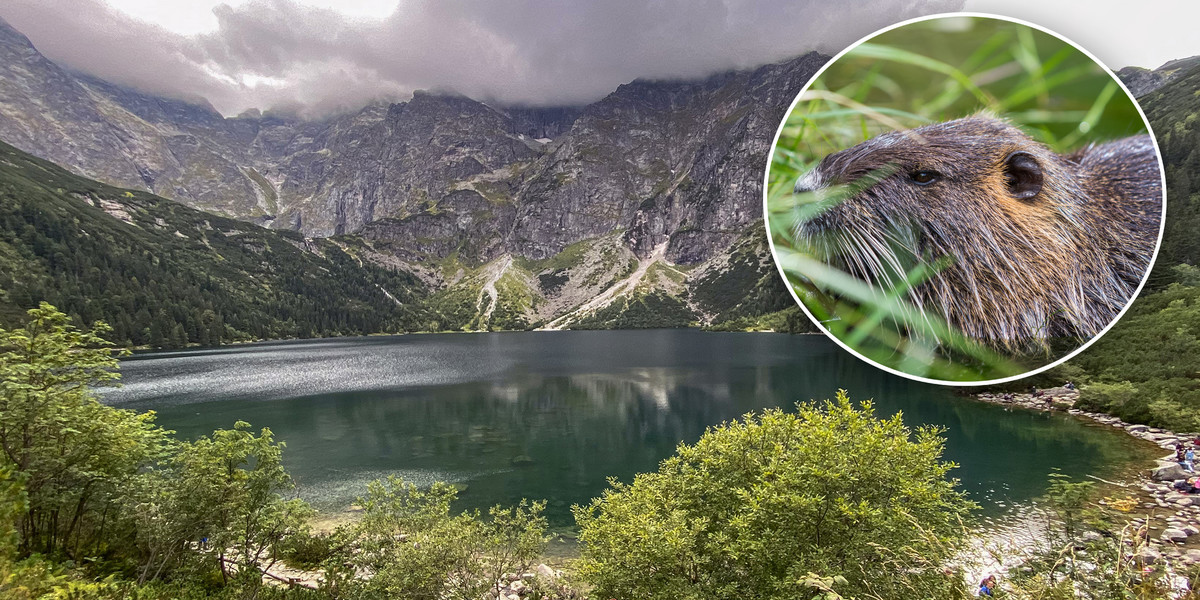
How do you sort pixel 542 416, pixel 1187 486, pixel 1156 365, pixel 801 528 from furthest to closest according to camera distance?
pixel 542 416 < pixel 1156 365 < pixel 1187 486 < pixel 801 528

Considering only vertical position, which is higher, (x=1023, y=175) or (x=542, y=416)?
(x=1023, y=175)

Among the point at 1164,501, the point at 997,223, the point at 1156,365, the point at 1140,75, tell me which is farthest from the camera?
the point at 1156,365

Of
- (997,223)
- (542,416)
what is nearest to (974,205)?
(997,223)

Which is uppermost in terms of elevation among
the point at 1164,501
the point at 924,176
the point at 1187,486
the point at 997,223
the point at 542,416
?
the point at 924,176

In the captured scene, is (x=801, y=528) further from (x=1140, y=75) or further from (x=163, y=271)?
(x=163, y=271)

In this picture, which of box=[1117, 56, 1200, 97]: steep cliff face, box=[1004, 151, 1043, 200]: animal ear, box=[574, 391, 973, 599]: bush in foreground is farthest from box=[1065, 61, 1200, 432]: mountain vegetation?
box=[1004, 151, 1043, 200]: animal ear

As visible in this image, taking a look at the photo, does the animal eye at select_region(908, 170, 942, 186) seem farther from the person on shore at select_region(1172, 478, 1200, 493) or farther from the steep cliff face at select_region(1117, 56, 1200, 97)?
the person on shore at select_region(1172, 478, 1200, 493)

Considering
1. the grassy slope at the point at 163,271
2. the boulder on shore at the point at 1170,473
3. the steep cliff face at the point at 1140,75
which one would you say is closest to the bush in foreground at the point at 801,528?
the steep cliff face at the point at 1140,75

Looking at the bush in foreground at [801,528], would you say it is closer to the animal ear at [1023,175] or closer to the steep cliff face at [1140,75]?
the steep cliff face at [1140,75]
